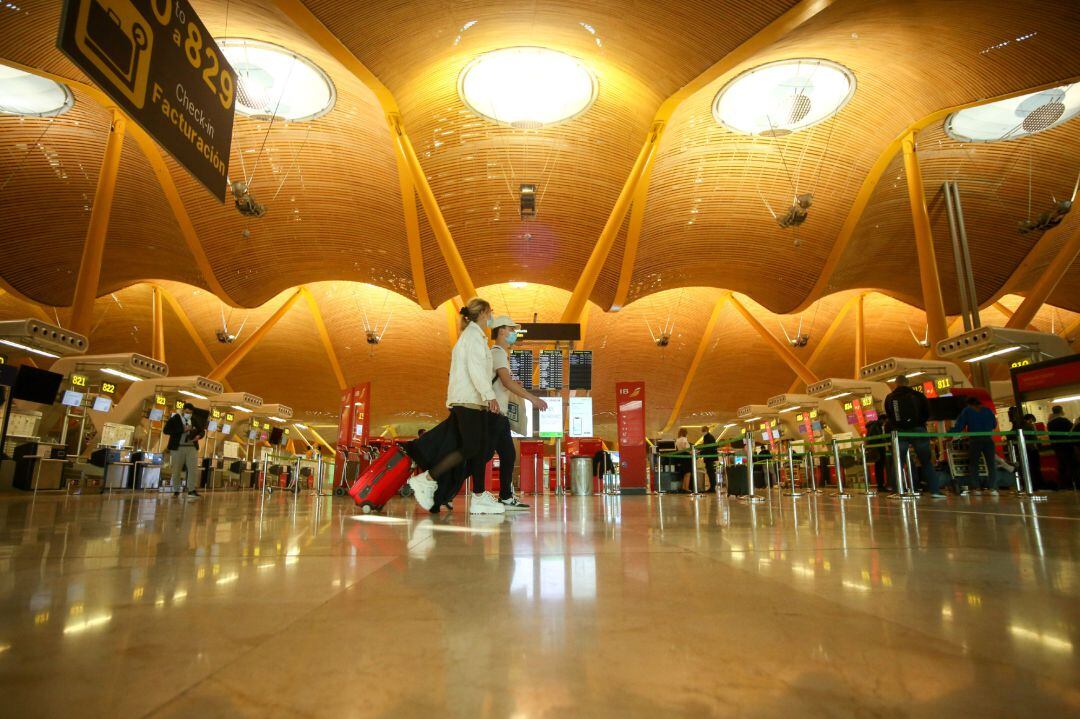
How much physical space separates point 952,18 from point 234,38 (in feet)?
55.2

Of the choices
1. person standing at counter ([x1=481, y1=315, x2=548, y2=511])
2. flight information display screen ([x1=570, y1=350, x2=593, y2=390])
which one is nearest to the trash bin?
flight information display screen ([x1=570, y1=350, x2=593, y2=390])

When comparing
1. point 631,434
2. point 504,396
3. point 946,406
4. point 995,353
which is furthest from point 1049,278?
point 504,396

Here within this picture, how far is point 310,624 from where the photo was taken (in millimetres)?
1138

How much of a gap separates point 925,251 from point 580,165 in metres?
10.9

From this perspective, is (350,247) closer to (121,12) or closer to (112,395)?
(112,395)

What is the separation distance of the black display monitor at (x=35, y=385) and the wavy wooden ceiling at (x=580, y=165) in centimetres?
724

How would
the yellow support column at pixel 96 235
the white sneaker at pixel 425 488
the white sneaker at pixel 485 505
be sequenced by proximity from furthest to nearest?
the yellow support column at pixel 96 235 → the white sneaker at pixel 425 488 → the white sneaker at pixel 485 505

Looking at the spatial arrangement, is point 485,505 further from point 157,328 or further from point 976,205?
point 157,328

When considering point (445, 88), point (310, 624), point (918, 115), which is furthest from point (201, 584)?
point (918, 115)

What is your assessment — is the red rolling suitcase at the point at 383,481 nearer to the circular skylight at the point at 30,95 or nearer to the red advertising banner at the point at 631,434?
the red advertising banner at the point at 631,434

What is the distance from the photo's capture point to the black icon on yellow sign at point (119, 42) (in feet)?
15.5

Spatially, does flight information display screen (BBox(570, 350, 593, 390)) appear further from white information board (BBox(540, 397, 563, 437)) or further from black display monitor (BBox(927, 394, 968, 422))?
black display monitor (BBox(927, 394, 968, 422))

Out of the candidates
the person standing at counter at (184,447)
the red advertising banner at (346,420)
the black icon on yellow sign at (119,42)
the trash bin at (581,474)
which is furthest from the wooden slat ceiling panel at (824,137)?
the person standing at counter at (184,447)

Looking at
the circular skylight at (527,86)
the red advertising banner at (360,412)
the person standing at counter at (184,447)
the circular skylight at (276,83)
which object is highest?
the circular skylight at (276,83)
